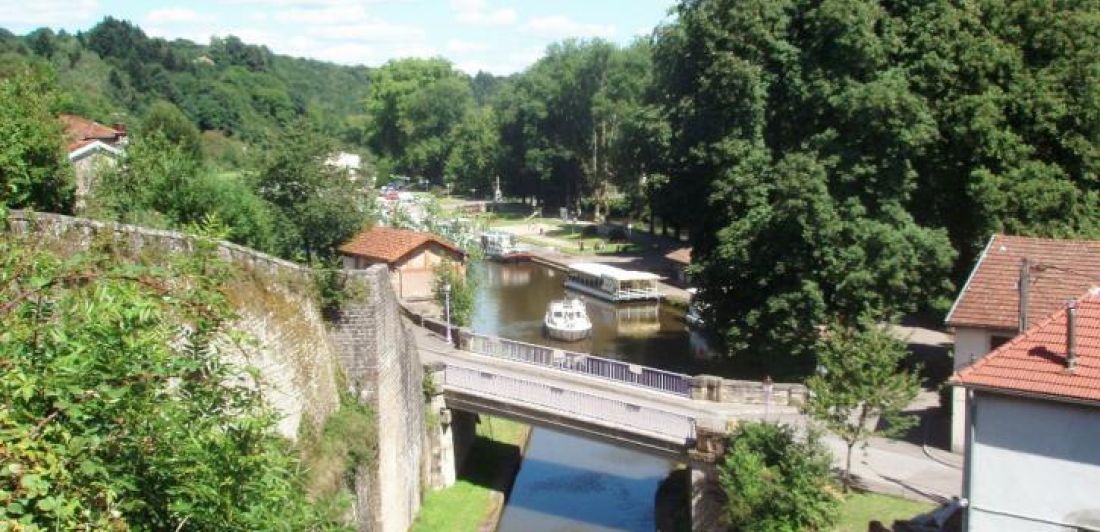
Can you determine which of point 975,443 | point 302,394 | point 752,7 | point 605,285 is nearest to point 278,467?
point 302,394

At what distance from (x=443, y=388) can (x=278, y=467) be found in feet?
59.3

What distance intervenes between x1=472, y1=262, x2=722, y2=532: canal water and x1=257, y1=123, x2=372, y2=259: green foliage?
10.2 m

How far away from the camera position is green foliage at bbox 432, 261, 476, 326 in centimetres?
3716

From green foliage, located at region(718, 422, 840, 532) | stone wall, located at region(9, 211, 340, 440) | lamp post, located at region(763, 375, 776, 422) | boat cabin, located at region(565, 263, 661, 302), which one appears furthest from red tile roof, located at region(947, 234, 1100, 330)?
boat cabin, located at region(565, 263, 661, 302)

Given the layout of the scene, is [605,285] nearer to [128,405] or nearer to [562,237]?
[562,237]

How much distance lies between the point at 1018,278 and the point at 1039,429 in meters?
7.22

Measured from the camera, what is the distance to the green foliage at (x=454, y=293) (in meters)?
37.2

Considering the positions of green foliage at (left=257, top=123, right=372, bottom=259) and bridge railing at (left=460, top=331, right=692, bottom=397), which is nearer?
bridge railing at (left=460, top=331, right=692, bottom=397)

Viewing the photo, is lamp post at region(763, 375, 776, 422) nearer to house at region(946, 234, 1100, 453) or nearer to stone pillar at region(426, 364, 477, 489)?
house at region(946, 234, 1100, 453)

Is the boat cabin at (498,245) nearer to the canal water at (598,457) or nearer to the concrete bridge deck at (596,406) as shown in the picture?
the canal water at (598,457)

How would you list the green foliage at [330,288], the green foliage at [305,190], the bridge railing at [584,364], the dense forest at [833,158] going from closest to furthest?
the green foliage at [330,288]
the bridge railing at [584,364]
the dense forest at [833,158]
the green foliage at [305,190]

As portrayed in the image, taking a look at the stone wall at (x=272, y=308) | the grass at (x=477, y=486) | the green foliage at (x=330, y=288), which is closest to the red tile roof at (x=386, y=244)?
the grass at (x=477, y=486)

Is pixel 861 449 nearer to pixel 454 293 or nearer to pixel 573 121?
pixel 454 293

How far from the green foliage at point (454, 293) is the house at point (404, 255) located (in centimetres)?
169
